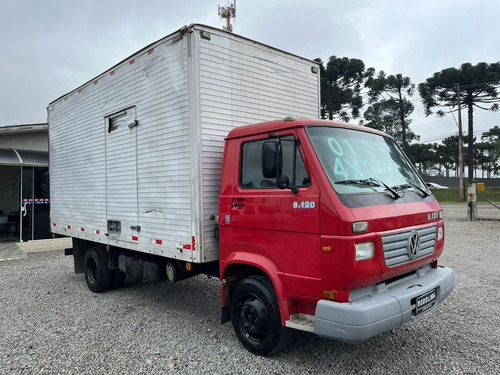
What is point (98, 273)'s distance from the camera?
6176 millimetres

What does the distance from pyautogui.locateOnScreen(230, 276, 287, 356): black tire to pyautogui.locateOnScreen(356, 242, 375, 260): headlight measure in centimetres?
100

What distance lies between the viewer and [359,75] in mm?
26641

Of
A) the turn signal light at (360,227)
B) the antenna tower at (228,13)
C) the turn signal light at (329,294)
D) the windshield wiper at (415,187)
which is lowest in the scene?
the turn signal light at (329,294)

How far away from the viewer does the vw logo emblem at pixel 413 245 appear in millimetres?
3342

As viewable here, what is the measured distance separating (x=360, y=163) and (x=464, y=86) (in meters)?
32.3

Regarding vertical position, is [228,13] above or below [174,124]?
above

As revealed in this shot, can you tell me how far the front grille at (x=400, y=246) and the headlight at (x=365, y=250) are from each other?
0.15 metres

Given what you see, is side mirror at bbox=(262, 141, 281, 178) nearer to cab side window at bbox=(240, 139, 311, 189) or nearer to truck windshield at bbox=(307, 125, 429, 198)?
cab side window at bbox=(240, 139, 311, 189)

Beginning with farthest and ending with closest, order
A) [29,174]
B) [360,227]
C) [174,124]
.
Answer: [29,174]
[174,124]
[360,227]

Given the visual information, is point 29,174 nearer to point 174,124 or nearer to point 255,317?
point 174,124

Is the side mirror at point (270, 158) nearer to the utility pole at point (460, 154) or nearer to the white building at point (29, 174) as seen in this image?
the white building at point (29, 174)

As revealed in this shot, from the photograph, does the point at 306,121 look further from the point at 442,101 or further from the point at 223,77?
the point at 442,101

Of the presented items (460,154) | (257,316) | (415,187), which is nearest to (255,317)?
(257,316)

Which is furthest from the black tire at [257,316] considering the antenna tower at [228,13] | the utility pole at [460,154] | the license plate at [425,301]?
the utility pole at [460,154]
